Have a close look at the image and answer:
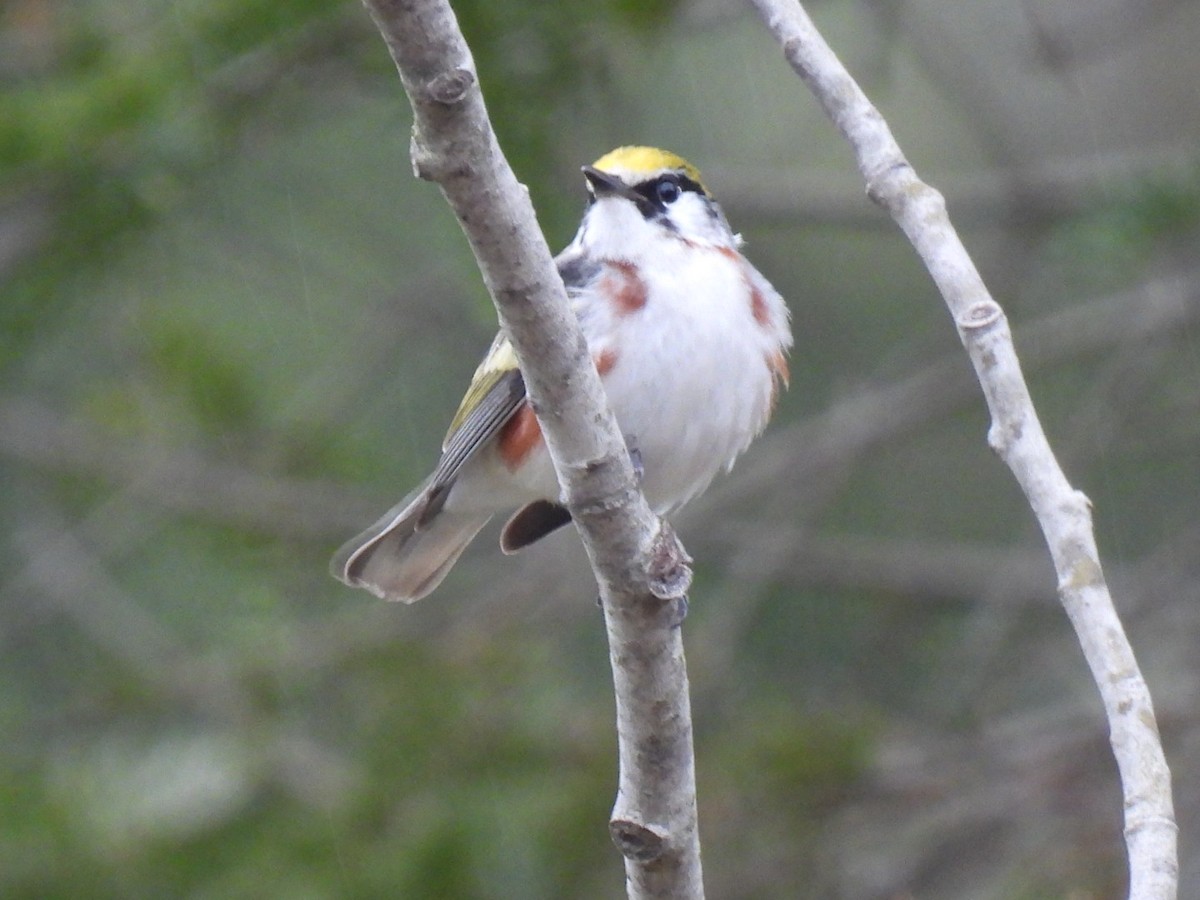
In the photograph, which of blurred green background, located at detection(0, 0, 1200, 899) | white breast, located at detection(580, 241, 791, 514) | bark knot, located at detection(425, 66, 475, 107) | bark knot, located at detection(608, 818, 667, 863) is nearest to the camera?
bark knot, located at detection(425, 66, 475, 107)

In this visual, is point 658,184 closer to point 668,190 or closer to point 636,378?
point 668,190

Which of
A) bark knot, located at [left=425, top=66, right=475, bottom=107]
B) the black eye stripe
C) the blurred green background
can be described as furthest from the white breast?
bark knot, located at [left=425, top=66, right=475, bottom=107]

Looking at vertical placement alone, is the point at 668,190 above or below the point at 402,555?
above

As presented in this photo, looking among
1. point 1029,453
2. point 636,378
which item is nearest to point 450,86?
point 1029,453

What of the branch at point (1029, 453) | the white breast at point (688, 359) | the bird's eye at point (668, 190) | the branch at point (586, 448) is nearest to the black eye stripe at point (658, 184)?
the bird's eye at point (668, 190)

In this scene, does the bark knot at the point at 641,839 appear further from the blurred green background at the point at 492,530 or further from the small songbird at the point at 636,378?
the blurred green background at the point at 492,530

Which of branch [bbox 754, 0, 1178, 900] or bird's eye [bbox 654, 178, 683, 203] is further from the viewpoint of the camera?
bird's eye [bbox 654, 178, 683, 203]

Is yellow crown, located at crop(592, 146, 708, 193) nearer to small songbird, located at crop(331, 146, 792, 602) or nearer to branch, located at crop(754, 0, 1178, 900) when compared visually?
small songbird, located at crop(331, 146, 792, 602)

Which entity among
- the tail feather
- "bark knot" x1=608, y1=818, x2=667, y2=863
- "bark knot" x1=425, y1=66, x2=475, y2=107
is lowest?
"bark knot" x1=608, y1=818, x2=667, y2=863
